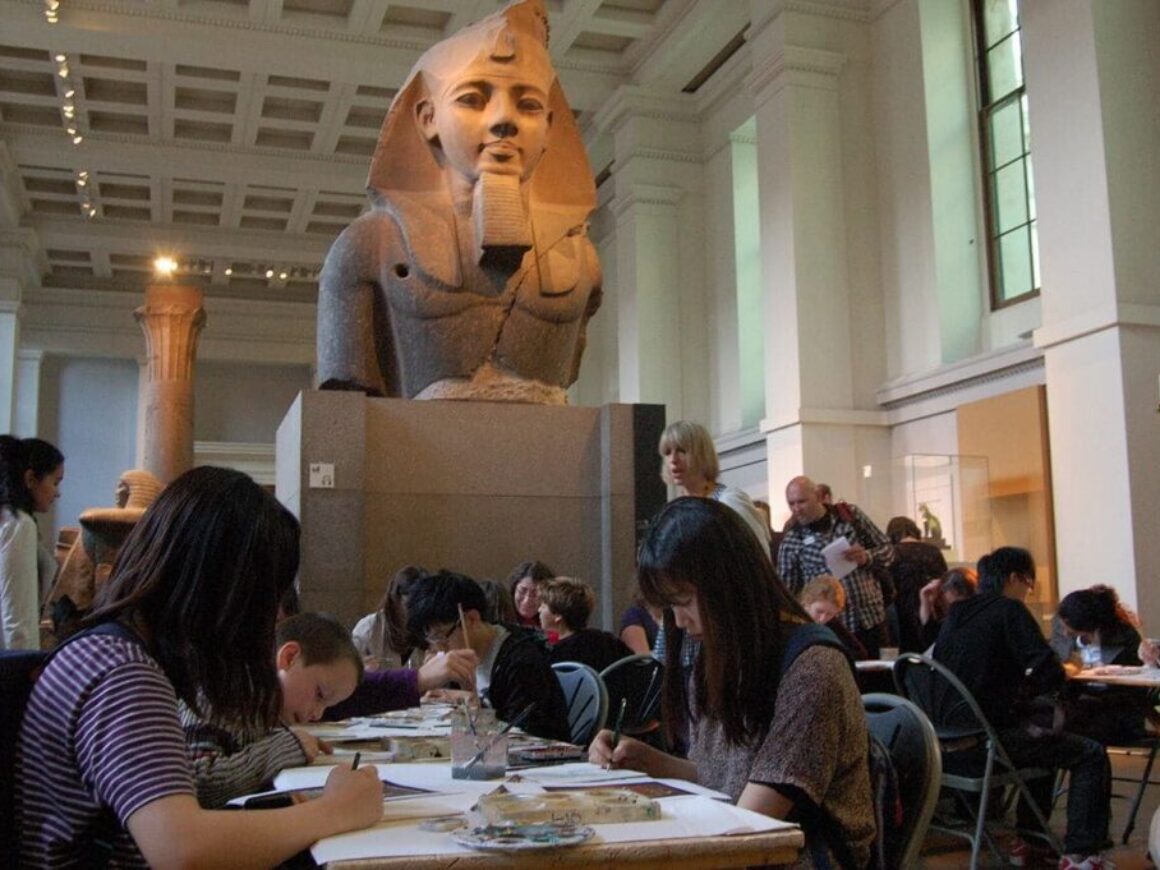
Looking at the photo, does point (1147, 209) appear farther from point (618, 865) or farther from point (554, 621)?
point (618, 865)

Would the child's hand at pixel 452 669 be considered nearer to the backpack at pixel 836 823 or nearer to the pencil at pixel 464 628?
the pencil at pixel 464 628

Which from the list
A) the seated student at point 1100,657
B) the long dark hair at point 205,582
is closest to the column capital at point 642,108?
the seated student at point 1100,657

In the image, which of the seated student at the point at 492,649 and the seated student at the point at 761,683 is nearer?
the seated student at the point at 761,683

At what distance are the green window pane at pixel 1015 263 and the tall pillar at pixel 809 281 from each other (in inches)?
53.5

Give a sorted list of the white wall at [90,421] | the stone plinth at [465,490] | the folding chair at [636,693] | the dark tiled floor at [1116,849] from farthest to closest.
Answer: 1. the white wall at [90,421]
2. the stone plinth at [465,490]
3. the dark tiled floor at [1116,849]
4. the folding chair at [636,693]

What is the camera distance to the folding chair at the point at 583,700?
10.8 feet

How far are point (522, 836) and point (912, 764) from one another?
2.96 feet

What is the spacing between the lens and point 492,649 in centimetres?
334

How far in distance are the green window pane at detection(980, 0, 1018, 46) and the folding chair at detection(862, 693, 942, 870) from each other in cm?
1026

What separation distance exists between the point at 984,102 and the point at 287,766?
35.5ft

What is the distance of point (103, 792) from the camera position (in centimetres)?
143

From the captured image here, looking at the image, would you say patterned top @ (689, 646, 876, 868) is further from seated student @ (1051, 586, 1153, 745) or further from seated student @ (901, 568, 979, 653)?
seated student @ (901, 568, 979, 653)

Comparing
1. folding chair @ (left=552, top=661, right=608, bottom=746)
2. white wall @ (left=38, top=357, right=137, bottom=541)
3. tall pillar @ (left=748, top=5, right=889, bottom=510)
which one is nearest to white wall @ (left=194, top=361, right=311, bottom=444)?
white wall @ (left=38, top=357, right=137, bottom=541)

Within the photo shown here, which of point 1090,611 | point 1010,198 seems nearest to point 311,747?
point 1090,611
